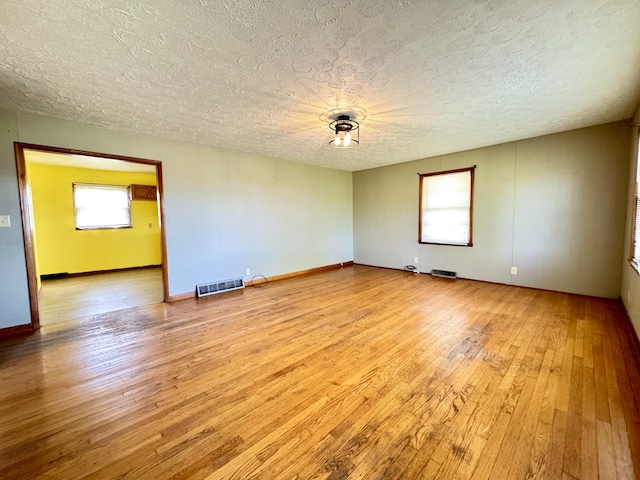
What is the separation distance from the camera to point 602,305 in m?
3.50

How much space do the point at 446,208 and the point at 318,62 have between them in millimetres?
4139

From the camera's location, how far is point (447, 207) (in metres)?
5.23

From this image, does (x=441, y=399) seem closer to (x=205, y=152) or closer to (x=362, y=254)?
(x=205, y=152)

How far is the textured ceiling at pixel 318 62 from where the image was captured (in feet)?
5.15

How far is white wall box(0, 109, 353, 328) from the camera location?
295cm

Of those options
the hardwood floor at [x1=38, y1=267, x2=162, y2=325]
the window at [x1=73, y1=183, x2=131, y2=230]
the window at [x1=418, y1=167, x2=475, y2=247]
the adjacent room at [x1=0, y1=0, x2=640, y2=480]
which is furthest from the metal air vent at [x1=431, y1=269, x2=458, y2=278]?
the window at [x1=73, y1=183, x2=131, y2=230]

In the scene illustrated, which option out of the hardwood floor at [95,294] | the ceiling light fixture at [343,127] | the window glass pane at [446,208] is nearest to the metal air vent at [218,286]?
the hardwood floor at [95,294]

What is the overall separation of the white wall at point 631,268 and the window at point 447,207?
189cm

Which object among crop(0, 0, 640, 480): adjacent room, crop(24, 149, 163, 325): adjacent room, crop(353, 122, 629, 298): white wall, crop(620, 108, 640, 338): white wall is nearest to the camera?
crop(0, 0, 640, 480): adjacent room

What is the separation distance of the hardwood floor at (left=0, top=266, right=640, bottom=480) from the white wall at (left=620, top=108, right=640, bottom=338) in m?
0.25

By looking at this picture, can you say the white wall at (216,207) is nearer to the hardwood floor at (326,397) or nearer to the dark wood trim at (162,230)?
the dark wood trim at (162,230)

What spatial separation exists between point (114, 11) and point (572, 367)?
13.2 feet

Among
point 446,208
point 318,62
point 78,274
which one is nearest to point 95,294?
point 78,274

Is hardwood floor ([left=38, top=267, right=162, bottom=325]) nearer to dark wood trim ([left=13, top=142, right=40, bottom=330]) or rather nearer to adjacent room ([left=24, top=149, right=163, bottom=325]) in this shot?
adjacent room ([left=24, top=149, right=163, bottom=325])
